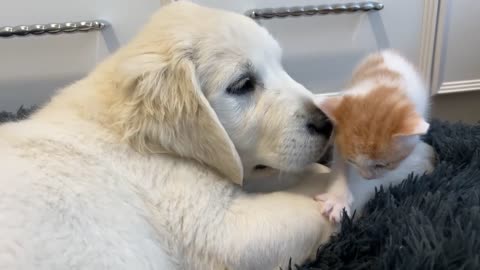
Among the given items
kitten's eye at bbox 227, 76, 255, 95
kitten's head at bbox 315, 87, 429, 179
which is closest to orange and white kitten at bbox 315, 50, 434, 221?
kitten's head at bbox 315, 87, 429, 179

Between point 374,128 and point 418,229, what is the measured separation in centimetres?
22

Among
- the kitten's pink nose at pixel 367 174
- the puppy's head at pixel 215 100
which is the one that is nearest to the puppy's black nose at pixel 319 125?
the puppy's head at pixel 215 100

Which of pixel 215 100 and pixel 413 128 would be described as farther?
pixel 215 100

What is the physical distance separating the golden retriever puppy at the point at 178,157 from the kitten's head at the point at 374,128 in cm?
7

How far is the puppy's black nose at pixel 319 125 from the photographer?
1.33m

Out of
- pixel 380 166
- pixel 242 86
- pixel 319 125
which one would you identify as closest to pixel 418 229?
pixel 380 166

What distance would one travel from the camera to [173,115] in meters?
1.25

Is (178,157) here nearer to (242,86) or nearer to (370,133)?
(242,86)

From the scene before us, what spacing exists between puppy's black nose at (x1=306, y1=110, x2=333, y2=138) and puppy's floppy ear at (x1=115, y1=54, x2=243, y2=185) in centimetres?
18

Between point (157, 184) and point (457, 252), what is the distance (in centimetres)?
62

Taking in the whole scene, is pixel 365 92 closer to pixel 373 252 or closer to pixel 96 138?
pixel 373 252

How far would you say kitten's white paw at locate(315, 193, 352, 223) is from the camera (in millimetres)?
1285

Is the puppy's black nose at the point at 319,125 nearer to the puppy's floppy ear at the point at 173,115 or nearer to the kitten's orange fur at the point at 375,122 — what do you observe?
the kitten's orange fur at the point at 375,122

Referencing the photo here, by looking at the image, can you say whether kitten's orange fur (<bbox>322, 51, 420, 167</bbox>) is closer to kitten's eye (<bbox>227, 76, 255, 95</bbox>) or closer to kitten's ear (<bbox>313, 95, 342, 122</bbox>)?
kitten's ear (<bbox>313, 95, 342, 122</bbox>)
